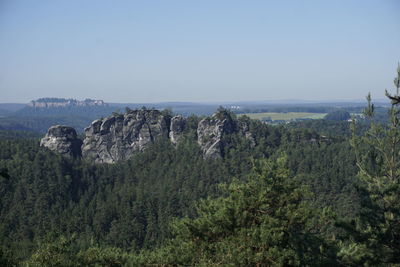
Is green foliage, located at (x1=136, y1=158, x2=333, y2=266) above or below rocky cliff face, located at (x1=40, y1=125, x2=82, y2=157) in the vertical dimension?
above

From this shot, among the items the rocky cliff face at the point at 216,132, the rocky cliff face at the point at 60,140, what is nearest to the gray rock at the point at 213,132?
the rocky cliff face at the point at 216,132

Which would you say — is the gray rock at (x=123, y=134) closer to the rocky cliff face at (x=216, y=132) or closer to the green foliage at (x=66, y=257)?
the rocky cliff face at (x=216, y=132)

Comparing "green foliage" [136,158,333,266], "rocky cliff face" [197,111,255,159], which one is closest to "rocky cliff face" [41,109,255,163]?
"rocky cliff face" [197,111,255,159]

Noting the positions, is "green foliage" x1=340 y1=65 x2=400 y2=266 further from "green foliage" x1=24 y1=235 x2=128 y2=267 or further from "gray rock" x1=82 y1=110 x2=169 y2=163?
"gray rock" x1=82 y1=110 x2=169 y2=163

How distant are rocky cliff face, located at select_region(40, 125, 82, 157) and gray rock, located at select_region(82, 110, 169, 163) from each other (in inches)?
184

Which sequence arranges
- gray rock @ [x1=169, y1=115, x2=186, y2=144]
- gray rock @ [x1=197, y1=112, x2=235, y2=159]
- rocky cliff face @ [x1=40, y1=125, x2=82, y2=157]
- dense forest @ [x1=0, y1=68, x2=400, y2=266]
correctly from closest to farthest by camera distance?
dense forest @ [x1=0, y1=68, x2=400, y2=266]
gray rock @ [x1=197, y1=112, x2=235, y2=159]
rocky cliff face @ [x1=40, y1=125, x2=82, y2=157]
gray rock @ [x1=169, y1=115, x2=186, y2=144]

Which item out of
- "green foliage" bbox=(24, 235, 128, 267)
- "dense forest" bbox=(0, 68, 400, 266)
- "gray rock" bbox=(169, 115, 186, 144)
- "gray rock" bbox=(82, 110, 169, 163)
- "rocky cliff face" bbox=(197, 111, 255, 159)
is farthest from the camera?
"gray rock" bbox=(82, 110, 169, 163)

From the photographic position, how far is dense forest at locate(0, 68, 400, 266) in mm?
18250

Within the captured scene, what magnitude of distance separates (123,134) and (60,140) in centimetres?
1741

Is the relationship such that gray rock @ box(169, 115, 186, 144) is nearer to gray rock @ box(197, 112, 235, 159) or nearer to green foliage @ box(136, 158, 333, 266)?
gray rock @ box(197, 112, 235, 159)

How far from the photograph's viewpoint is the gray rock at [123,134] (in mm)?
128875

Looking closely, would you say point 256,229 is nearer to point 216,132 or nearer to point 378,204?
point 378,204

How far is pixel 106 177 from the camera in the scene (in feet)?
382

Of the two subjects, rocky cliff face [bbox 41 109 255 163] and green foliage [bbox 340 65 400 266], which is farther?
rocky cliff face [bbox 41 109 255 163]
